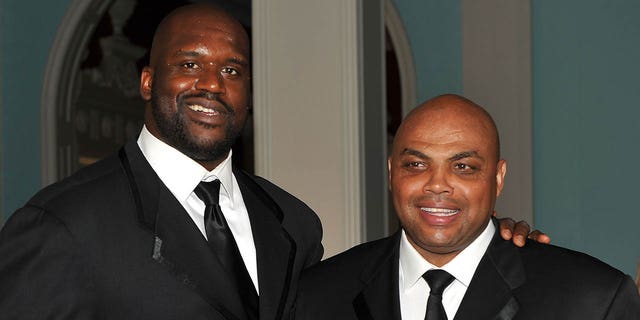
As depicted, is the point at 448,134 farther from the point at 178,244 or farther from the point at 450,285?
the point at 178,244

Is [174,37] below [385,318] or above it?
above

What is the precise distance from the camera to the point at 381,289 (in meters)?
2.06

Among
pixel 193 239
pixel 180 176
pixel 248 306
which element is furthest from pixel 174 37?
pixel 248 306

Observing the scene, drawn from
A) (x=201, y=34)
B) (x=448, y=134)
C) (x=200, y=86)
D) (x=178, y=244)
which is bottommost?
(x=178, y=244)

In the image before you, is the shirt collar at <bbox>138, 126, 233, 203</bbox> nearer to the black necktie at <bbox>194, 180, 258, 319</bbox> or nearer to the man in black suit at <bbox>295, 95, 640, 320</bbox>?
the black necktie at <bbox>194, 180, 258, 319</bbox>

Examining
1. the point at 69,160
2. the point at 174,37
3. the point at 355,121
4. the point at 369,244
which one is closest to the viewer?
the point at 174,37

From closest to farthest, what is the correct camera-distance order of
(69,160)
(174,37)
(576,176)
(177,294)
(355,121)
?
(177,294), (174,37), (355,121), (576,176), (69,160)

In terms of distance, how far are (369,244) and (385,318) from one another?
285 mm

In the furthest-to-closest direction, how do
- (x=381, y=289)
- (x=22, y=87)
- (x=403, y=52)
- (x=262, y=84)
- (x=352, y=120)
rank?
(x=22, y=87)
(x=403, y=52)
(x=262, y=84)
(x=352, y=120)
(x=381, y=289)

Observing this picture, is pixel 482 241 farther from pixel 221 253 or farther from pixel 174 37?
pixel 174 37

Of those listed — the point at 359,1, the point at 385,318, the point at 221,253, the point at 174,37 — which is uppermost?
the point at 359,1

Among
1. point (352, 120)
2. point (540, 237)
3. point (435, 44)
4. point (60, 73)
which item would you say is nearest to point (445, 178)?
point (540, 237)

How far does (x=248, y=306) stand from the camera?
2074 mm

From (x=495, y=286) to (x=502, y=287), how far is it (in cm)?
1
